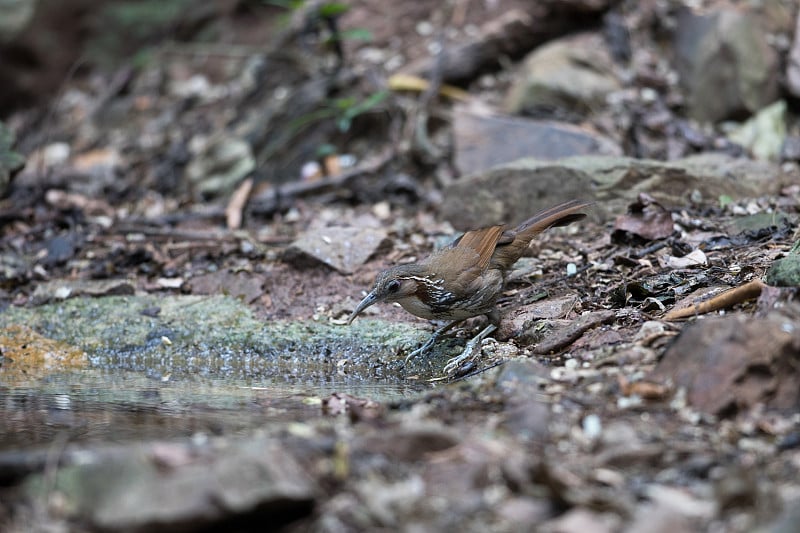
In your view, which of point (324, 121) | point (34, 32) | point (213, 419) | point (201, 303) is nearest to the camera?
point (213, 419)

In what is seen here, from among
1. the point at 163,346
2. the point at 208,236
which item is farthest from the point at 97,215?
the point at 163,346

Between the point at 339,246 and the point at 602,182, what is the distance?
2.08 metres

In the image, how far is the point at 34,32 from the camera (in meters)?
11.6

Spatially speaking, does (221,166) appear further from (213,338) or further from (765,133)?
(765,133)

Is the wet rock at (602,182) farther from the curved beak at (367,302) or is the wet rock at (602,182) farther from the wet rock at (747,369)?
the wet rock at (747,369)

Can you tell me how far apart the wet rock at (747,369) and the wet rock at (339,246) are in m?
3.34

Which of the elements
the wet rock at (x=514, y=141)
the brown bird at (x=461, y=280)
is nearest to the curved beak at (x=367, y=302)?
the brown bird at (x=461, y=280)

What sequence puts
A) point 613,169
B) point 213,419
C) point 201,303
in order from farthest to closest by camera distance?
1. point 613,169
2. point 201,303
3. point 213,419

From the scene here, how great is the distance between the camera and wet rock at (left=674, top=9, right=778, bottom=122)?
831 cm

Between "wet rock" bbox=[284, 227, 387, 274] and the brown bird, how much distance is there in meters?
1.05

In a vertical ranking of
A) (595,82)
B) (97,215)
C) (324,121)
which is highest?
(595,82)

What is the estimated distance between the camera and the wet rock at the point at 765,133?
7.80 meters

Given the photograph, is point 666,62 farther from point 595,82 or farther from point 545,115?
point 545,115

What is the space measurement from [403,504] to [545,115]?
6.04 metres
